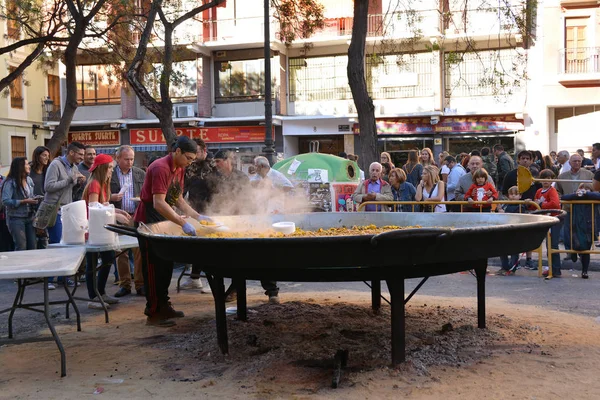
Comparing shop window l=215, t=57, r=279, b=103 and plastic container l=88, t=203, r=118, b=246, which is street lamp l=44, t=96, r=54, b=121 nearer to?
shop window l=215, t=57, r=279, b=103

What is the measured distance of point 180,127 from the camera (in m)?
28.7

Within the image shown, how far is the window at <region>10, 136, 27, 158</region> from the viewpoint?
3167cm

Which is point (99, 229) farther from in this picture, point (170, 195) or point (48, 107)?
point (48, 107)

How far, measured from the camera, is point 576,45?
2402cm

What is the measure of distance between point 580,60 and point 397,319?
2282 centimetres

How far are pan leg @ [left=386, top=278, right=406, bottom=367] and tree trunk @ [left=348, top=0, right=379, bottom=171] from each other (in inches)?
291

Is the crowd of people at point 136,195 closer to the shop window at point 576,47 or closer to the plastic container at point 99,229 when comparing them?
the plastic container at point 99,229

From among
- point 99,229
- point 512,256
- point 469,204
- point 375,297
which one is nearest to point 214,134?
point 469,204

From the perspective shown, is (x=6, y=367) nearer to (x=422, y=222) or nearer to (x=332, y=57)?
(x=422, y=222)

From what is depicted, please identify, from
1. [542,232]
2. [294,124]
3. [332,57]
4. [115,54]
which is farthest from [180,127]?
[542,232]

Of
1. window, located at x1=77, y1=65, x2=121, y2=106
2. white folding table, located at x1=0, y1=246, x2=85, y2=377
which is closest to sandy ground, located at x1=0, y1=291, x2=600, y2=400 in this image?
white folding table, located at x1=0, y1=246, x2=85, y2=377

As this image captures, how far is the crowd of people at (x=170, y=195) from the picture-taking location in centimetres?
566

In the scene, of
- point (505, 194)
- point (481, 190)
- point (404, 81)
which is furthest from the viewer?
point (404, 81)

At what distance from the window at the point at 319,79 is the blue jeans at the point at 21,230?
1933cm
